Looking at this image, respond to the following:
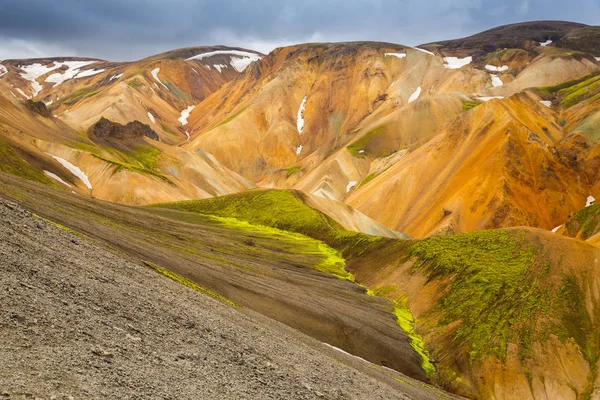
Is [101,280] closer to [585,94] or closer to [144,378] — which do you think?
[144,378]

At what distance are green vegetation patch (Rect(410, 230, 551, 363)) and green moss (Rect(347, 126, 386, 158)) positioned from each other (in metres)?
114

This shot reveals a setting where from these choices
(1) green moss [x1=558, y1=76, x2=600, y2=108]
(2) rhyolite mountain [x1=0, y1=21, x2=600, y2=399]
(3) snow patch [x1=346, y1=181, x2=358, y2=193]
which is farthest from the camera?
(3) snow patch [x1=346, y1=181, x2=358, y2=193]

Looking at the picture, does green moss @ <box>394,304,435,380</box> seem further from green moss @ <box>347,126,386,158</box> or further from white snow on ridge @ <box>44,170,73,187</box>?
green moss @ <box>347,126,386,158</box>

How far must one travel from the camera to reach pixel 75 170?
128625 millimetres

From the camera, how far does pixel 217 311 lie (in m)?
30.2

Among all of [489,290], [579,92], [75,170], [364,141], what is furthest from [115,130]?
[489,290]

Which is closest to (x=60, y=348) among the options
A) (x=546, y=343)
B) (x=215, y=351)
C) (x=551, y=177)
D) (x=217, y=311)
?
(x=215, y=351)

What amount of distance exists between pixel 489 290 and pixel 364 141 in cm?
13598

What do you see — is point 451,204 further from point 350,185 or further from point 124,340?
point 124,340

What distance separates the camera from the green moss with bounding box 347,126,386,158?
180 meters

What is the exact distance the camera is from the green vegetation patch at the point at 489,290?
47250 millimetres

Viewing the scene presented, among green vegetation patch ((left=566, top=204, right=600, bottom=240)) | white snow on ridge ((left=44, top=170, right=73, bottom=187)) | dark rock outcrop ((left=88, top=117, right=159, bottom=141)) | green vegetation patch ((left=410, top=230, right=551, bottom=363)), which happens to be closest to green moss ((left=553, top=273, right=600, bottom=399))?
green vegetation patch ((left=410, top=230, right=551, bottom=363))

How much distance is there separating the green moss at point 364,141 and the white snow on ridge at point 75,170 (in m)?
86.7

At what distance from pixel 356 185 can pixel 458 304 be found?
11368 centimetres
